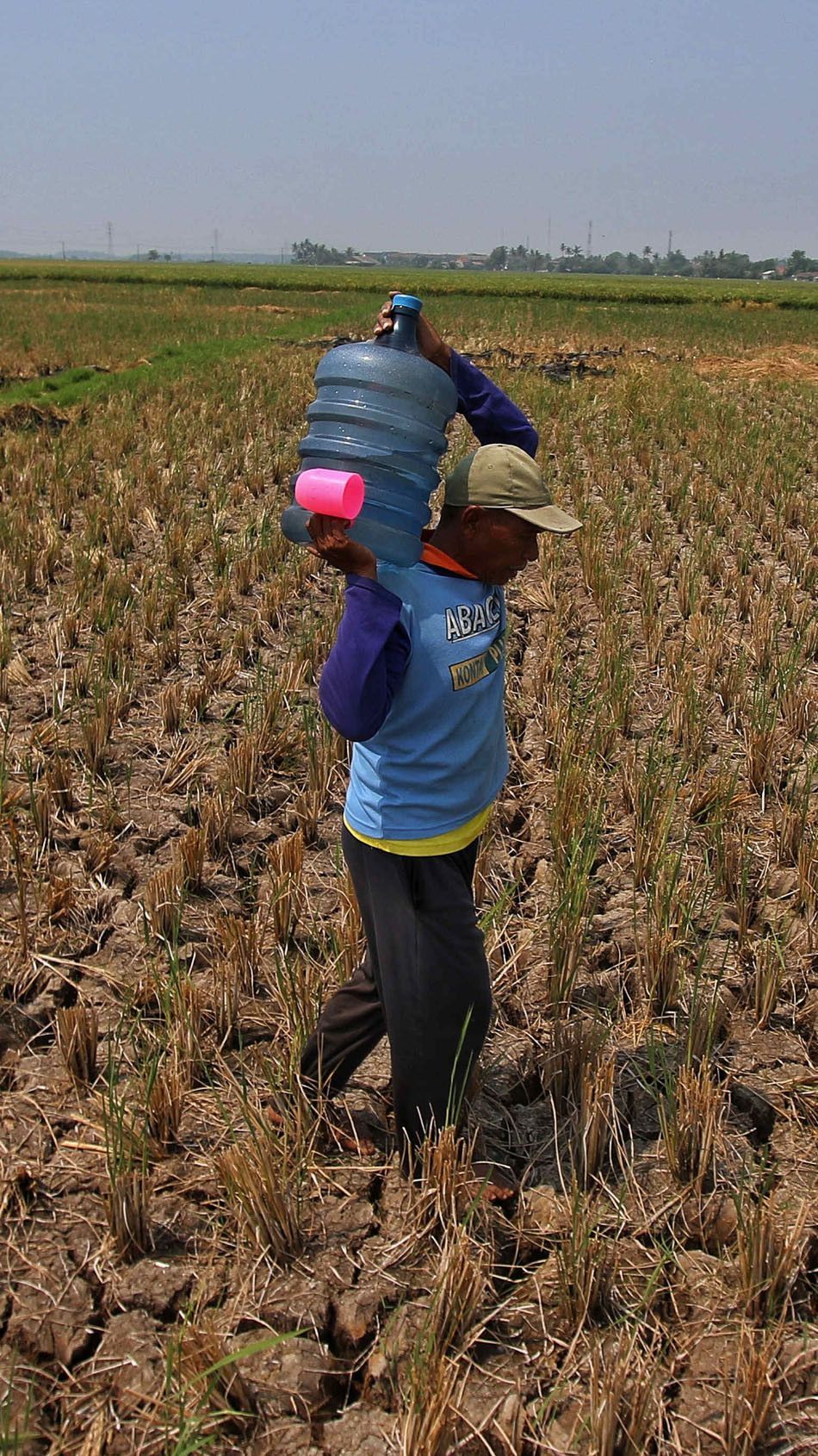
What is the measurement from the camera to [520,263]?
642ft

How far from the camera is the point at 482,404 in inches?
97.8

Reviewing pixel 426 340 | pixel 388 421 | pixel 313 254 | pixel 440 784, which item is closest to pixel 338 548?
pixel 440 784

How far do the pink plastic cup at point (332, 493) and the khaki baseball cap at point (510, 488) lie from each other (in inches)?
15.6

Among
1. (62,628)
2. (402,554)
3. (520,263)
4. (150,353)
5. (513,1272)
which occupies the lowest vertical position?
(513,1272)

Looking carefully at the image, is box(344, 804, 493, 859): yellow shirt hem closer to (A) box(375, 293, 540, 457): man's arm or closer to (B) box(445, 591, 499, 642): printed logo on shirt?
(B) box(445, 591, 499, 642): printed logo on shirt

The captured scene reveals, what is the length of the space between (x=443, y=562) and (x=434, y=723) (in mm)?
325

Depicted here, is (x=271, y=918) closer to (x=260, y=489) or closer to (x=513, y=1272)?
(x=513, y=1272)

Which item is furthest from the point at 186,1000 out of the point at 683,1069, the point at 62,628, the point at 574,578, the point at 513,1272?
the point at 574,578

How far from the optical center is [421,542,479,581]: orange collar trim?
214 centimetres

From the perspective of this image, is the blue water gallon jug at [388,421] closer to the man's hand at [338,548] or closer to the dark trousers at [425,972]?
the man's hand at [338,548]

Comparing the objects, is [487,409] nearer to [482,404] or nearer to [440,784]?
[482,404]

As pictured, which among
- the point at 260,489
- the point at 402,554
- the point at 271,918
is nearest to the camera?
the point at 402,554

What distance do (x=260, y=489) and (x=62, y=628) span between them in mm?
3817

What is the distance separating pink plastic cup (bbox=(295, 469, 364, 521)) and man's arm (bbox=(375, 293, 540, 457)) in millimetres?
750
